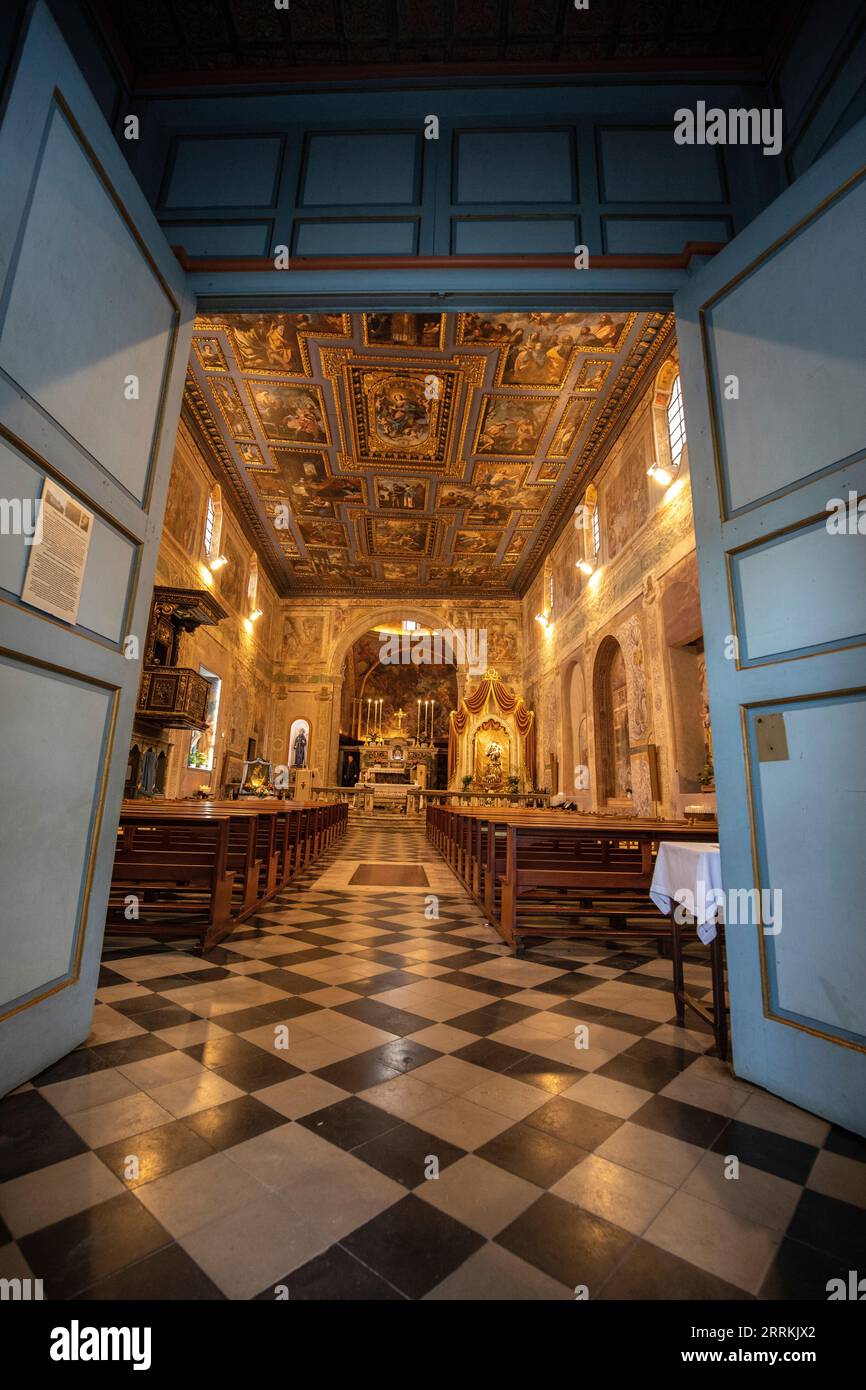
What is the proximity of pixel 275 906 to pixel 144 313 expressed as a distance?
180 inches

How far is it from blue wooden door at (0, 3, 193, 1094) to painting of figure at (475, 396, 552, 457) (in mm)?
9626

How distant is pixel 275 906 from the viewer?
17.3 feet

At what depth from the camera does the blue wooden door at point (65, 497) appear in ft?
6.21

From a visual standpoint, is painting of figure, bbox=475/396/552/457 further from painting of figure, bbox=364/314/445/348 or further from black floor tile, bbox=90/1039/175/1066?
black floor tile, bbox=90/1039/175/1066

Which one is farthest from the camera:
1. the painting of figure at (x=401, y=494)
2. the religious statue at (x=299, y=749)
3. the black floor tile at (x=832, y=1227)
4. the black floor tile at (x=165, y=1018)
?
the religious statue at (x=299, y=749)

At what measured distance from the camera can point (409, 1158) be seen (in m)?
1.64

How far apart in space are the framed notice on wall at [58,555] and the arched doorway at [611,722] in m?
10.5

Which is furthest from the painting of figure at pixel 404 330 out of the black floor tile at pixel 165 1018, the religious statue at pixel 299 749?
the religious statue at pixel 299 749

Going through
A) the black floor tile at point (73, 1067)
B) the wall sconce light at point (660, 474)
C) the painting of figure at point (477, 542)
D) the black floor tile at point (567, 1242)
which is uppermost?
the painting of figure at point (477, 542)

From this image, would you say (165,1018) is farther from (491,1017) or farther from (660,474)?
(660,474)

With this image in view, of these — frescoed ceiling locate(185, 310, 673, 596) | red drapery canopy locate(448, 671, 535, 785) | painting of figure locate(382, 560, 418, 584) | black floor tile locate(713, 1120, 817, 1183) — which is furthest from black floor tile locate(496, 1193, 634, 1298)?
painting of figure locate(382, 560, 418, 584)

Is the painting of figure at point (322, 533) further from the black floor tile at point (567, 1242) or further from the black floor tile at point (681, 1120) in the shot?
the black floor tile at point (567, 1242)

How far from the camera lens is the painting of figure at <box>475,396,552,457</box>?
11203 mm
